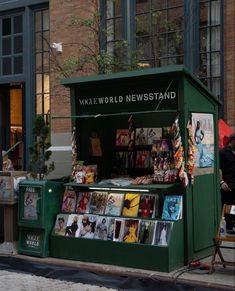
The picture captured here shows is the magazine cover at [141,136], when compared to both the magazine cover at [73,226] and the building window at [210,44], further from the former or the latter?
the building window at [210,44]

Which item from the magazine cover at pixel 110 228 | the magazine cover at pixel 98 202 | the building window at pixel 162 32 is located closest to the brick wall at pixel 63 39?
the building window at pixel 162 32

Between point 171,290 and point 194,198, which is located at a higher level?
point 194,198

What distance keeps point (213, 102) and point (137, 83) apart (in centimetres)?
116

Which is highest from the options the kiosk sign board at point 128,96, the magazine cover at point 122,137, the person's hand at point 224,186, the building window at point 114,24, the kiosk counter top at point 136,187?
the building window at point 114,24

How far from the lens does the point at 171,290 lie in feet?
21.4

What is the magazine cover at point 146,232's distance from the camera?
727cm

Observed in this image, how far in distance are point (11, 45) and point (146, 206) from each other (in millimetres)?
9238

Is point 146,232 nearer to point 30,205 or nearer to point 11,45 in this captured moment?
point 30,205

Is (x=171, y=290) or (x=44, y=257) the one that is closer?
(x=171, y=290)

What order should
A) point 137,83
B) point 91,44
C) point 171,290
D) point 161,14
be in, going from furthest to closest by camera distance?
point 91,44 → point 161,14 → point 137,83 → point 171,290

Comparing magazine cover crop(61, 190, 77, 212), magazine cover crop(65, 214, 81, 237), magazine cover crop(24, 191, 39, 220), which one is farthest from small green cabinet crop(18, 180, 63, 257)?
magazine cover crop(65, 214, 81, 237)

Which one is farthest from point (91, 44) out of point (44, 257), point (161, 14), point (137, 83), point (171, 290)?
point (171, 290)

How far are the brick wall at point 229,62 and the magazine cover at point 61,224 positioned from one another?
15.8ft

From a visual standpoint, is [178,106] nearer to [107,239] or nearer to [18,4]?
[107,239]
